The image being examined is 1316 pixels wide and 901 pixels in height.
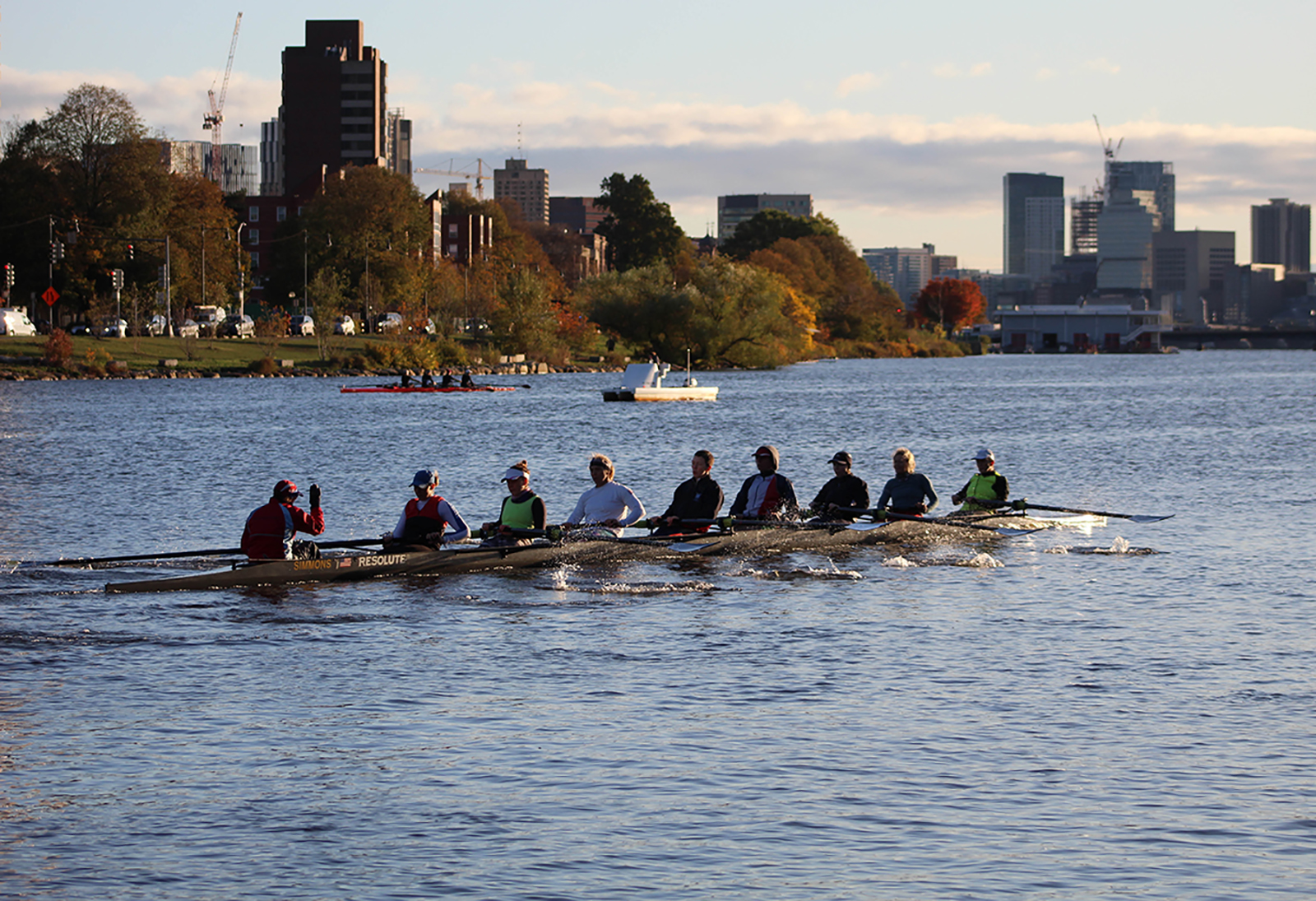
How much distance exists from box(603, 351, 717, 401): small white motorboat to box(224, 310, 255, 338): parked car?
155ft

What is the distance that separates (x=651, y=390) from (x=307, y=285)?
177 feet

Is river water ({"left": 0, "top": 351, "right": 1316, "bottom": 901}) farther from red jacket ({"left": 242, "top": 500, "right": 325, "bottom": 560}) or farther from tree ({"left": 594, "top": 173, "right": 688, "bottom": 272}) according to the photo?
tree ({"left": 594, "top": 173, "right": 688, "bottom": 272})

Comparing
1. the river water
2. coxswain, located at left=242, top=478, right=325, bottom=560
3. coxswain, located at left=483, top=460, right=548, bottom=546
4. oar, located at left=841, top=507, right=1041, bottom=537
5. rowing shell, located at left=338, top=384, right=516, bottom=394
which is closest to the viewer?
the river water

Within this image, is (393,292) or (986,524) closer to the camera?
(986,524)

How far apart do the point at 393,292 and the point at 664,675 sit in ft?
430

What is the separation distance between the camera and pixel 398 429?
2744 inches

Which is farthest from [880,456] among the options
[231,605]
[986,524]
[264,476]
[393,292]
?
[393,292]

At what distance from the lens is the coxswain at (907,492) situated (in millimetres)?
29062

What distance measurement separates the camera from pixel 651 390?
96812 mm

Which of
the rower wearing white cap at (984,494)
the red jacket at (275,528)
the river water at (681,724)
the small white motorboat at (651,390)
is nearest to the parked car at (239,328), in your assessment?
the small white motorboat at (651,390)

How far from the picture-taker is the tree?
645ft

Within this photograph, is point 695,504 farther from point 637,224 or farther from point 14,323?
point 637,224

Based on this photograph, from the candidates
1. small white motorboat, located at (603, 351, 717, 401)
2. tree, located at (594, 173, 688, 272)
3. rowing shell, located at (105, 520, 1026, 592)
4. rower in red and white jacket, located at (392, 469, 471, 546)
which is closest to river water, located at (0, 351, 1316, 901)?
rowing shell, located at (105, 520, 1026, 592)

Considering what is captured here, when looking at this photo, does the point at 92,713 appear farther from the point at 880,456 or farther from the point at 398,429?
the point at 398,429
